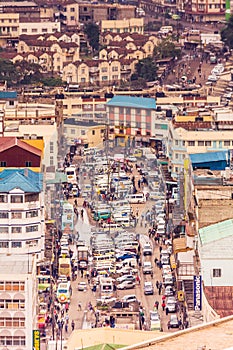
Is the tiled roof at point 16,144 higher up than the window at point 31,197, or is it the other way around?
the tiled roof at point 16,144

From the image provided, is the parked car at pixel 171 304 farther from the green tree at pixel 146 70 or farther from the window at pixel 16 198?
the green tree at pixel 146 70

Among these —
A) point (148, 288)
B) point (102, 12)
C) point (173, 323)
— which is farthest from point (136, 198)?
point (102, 12)

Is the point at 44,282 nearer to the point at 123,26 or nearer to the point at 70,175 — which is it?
the point at 70,175

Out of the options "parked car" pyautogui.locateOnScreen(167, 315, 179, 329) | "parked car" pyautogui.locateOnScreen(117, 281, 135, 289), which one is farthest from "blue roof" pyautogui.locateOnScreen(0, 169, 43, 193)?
"parked car" pyautogui.locateOnScreen(167, 315, 179, 329)

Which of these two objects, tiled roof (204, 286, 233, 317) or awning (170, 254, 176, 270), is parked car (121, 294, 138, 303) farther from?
tiled roof (204, 286, 233, 317)

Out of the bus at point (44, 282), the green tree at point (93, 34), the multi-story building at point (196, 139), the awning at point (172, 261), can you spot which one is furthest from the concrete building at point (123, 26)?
the bus at point (44, 282)

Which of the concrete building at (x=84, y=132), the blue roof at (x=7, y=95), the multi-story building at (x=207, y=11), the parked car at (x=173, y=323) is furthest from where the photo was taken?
the multi-story building at (x=207, y=11)

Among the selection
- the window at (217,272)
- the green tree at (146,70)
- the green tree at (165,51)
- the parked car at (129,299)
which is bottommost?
the parked car at (129,299)
